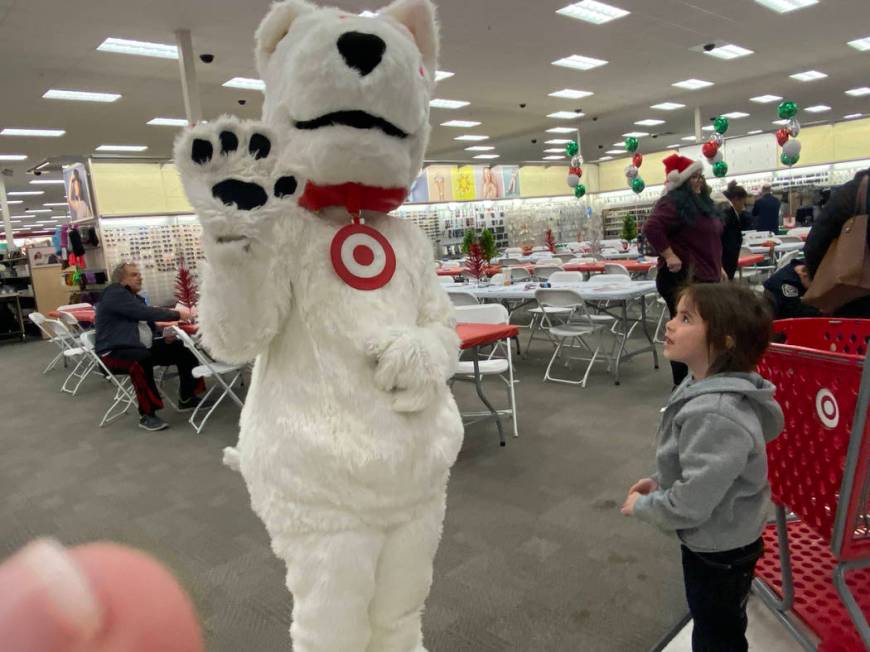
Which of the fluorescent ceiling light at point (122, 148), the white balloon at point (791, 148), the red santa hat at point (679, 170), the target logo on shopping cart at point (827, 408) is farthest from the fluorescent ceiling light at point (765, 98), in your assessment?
the target logo on shopping cart at point (827, 408)

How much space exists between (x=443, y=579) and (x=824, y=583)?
1.37 m

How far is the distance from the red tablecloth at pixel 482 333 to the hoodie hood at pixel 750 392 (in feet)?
6.35

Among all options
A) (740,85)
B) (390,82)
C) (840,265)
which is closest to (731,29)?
(740,85)

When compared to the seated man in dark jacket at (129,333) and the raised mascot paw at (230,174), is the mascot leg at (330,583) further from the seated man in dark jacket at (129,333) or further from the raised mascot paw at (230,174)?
the seated man in dark jacket at (129,333)

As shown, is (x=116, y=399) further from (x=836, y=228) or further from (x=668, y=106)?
(x=668, y=106)

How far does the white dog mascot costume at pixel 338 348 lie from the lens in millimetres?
1252

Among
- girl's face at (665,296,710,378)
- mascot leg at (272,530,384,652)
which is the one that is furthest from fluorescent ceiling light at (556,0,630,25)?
mascot leg at (272,530,384,652)

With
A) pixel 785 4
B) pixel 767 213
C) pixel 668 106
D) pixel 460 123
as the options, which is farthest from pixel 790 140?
pixel 460 123

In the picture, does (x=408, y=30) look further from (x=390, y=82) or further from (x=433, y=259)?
(x=433, y=259)

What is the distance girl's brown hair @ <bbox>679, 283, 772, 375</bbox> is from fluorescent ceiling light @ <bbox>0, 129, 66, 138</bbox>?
1312 cm

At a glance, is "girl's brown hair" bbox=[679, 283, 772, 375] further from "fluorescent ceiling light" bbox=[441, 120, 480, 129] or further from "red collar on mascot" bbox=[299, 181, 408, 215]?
"fluorescent ceiling light" bbox=[441, 120, 480, 129]

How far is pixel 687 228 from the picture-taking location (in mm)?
3779

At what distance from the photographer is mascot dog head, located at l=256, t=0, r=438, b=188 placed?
1265mm

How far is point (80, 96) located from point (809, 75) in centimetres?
1369
